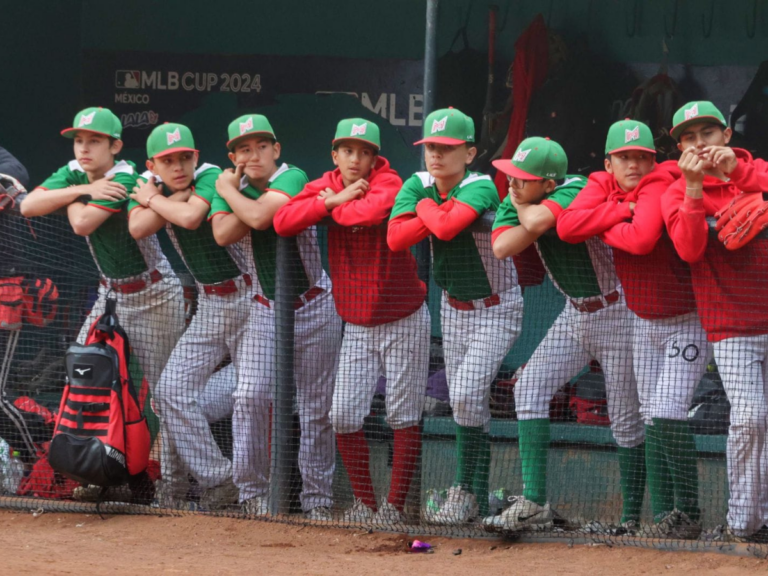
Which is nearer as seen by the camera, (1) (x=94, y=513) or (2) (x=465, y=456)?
(2) (x=465, y=456)

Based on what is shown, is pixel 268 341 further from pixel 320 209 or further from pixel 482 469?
pixel 482 469

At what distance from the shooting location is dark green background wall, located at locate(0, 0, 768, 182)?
6520mm

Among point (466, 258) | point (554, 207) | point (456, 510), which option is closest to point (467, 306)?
point (466, 258)

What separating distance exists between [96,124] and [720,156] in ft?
8.73

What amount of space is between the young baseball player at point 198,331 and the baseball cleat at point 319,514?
0.38 metres

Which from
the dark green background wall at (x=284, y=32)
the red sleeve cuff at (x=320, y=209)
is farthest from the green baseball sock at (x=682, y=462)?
the dark green background wall at (x=284, y=32)

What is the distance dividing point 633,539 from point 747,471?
Answer: 1.59 feet

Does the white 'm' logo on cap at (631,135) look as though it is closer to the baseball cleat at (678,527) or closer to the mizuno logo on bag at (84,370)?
the baseball cleat at (678,527)

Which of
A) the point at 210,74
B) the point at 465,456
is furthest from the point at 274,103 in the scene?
the point at 465,456

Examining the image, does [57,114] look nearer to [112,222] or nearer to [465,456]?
[112,222]

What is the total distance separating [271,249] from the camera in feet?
15.6

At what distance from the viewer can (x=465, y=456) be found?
4.55m

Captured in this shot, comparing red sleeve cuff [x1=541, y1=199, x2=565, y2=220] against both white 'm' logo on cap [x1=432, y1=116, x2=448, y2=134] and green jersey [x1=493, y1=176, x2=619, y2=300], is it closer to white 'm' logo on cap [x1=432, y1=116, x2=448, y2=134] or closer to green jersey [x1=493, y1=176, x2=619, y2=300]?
green jersey [x1=493, y1=176, x2=619, y2=300]

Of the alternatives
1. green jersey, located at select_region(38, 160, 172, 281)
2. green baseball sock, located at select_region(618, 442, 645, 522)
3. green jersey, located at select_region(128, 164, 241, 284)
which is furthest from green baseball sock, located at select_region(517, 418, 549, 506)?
green jersey, located at select_region(38, 160, 172, 281)
